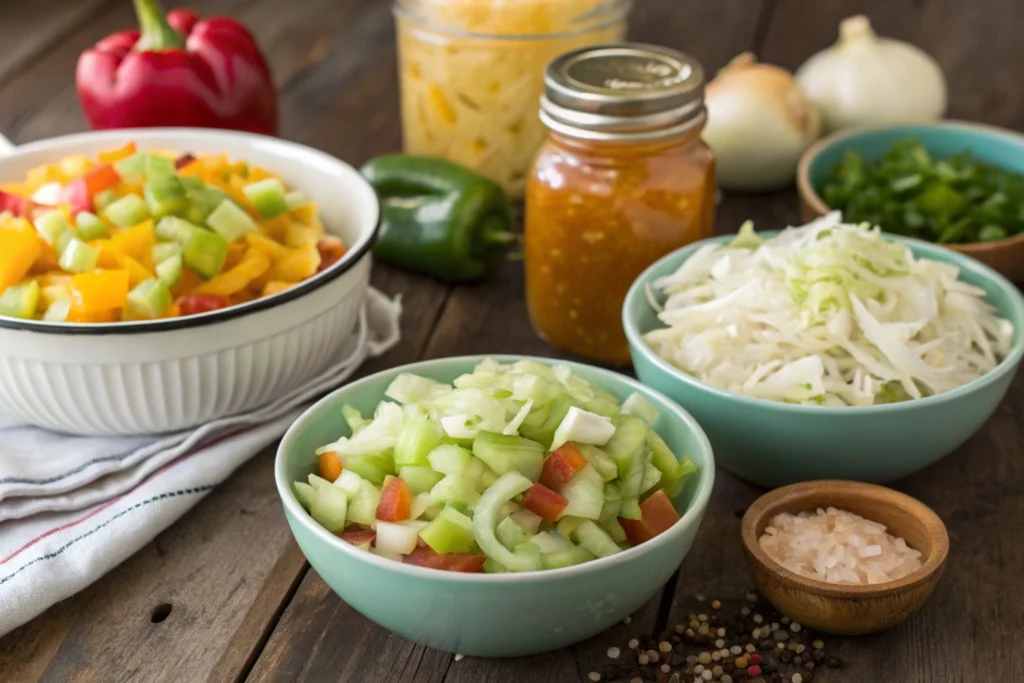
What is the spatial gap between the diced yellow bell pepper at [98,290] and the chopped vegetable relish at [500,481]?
44 centimetres

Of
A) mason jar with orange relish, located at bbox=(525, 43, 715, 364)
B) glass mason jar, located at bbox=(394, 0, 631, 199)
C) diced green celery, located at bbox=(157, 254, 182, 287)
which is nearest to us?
diced green celery, located at bbox=(157, 254, 182, 287)

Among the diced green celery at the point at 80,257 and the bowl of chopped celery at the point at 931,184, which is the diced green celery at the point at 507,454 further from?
the bowl of chopped celery at the point at 931,184

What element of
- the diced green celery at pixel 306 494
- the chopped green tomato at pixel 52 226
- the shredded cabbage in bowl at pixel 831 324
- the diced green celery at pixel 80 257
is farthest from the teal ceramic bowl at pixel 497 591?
the chopped green tomato at pixel 52 226

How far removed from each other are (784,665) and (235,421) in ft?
3.00

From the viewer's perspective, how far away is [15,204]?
1.96 meters

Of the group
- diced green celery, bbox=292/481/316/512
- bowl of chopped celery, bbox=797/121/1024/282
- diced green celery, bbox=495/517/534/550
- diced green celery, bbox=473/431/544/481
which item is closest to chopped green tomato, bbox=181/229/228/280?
diced green celery, bbox=292/481/316/512

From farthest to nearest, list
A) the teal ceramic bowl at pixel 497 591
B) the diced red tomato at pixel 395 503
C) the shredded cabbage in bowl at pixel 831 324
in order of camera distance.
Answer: the shredded cabbage in bowl at pixel 831 324 → the diced red tomato at pixel 395 503 → the teal ceramic bowl at pixel 497 591

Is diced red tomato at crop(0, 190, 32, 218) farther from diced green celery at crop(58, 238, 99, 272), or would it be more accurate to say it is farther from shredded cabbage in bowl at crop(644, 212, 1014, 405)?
shredded cabbage in bowl at crop(644, 212, 1014, 405)

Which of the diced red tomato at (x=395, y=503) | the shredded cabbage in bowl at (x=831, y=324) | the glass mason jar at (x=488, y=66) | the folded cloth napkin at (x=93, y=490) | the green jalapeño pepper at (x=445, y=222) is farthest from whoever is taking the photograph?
the glass mason jar at (x=488, y=66)

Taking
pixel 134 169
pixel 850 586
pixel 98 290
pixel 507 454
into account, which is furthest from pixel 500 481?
pixel 134 169

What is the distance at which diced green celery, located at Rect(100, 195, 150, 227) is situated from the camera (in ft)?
6.15

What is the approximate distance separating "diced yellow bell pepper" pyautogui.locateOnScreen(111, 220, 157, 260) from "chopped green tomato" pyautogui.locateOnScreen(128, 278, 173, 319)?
0.29 ft

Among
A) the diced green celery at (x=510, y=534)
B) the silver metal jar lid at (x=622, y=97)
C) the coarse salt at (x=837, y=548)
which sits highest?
the silver metal jar lid at (x=622, y=97)

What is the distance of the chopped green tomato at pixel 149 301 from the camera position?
5.76ft
